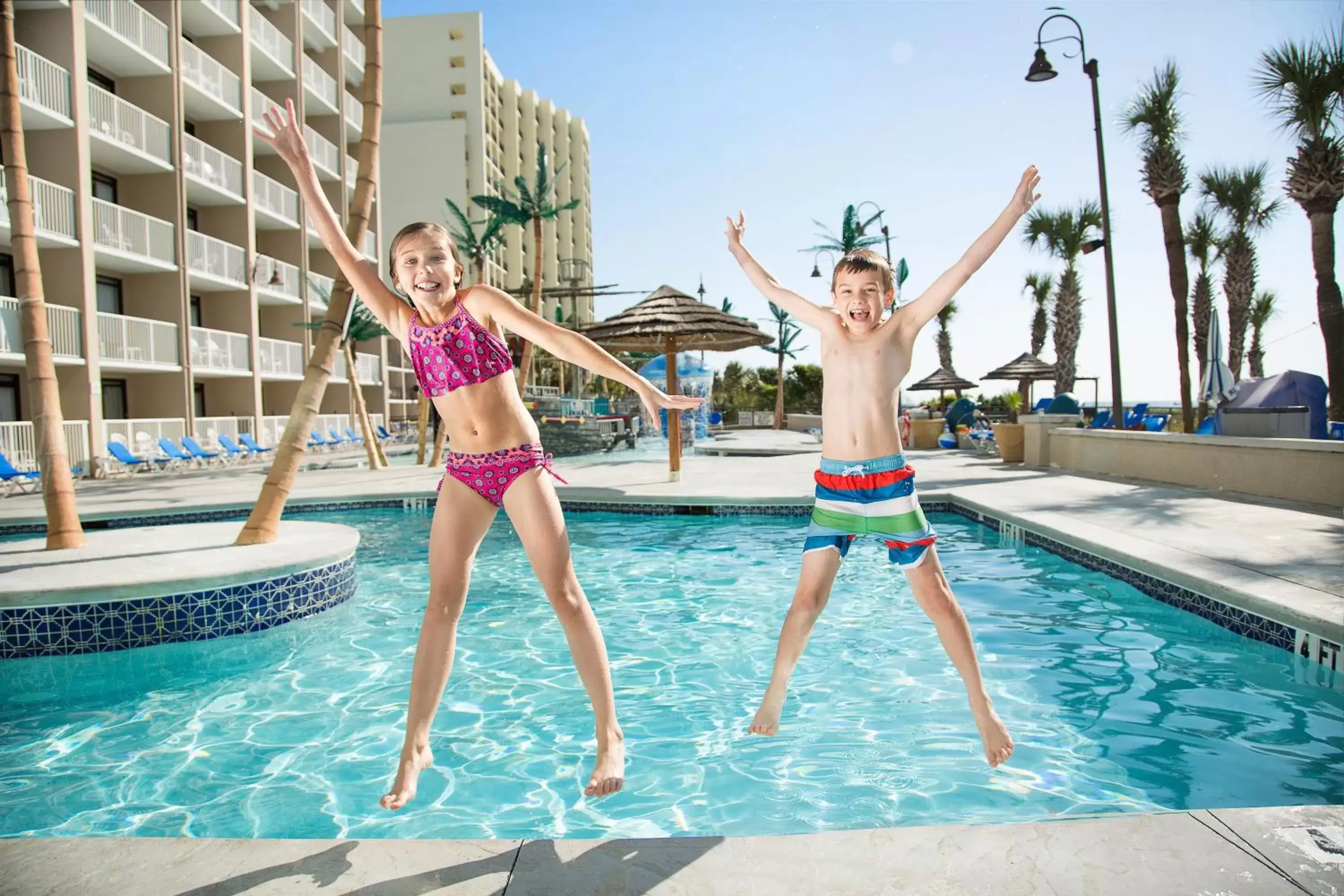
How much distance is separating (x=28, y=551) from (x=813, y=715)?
6583 mm

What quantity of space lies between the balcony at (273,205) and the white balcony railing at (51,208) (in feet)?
24.4

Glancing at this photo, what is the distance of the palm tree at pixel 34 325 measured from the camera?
6.43 meters

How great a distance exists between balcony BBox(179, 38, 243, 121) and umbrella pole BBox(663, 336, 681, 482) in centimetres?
1581

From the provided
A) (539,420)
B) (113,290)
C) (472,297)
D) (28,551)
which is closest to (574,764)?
(472,297)

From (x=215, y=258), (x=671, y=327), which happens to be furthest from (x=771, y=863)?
(x=215, y=258)

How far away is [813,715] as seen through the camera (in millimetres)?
4441

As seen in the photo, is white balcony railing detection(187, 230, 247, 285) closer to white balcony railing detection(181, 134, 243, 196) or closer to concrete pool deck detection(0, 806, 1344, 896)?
white balcony railing detection(181, 134, 243, 196)

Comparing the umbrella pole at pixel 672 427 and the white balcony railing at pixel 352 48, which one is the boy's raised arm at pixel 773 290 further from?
the white balcony railing at pixel 352 48

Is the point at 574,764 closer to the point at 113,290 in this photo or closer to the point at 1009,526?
the point at 1009,526

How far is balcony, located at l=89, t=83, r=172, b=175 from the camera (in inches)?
698

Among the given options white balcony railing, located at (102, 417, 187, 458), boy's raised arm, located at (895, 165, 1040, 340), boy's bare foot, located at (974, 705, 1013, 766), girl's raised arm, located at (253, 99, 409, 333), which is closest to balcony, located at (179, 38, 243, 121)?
white balcony railing, located at (102, 417, 187, 458)

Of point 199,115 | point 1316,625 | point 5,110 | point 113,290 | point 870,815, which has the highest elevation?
point 199,115

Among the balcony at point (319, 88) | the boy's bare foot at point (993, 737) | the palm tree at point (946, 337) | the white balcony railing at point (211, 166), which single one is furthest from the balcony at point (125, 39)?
the palm tree at point (946, 337)

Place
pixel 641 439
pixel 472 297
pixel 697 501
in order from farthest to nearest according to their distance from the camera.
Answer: pixel 641 439 < pixel 697 501 < pixel 472 297
